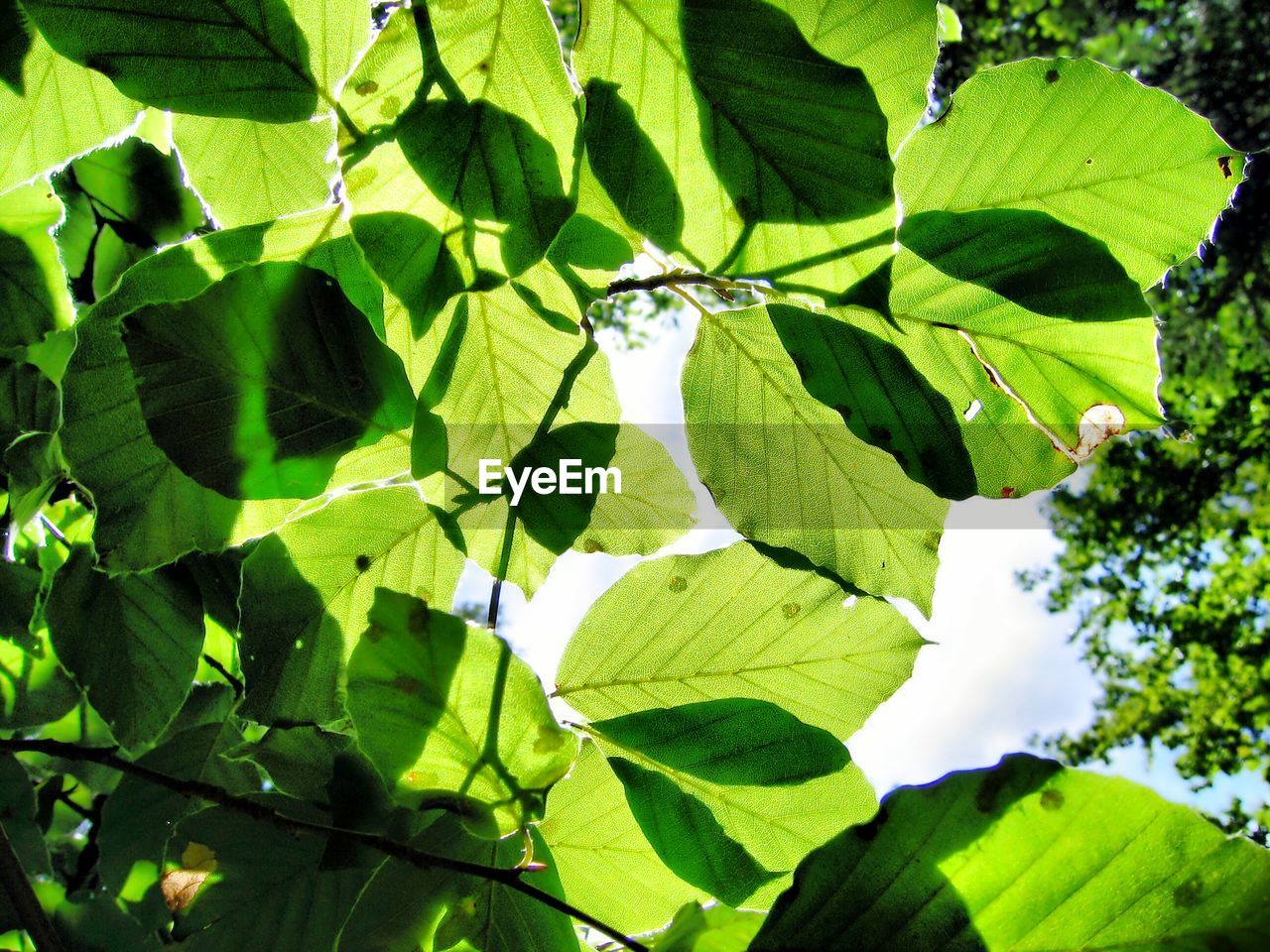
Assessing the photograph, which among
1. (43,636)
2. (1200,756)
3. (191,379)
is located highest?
(191,379)

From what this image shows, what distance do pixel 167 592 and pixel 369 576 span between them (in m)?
0.21

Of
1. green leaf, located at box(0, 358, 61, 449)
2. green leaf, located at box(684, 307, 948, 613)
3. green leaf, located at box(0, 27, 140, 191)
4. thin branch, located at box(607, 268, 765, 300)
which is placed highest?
green leaf, located at box(0, 27, 140, 191)

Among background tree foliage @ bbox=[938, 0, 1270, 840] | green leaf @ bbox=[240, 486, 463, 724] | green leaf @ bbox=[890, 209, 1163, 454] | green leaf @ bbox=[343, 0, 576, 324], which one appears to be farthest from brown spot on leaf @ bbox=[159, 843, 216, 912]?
background tree foliage @ bbox=[938, 0, 1270, 840]

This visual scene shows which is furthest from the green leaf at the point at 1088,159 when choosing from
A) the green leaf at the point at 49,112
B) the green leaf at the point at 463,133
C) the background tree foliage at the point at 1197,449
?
the background tree foliage at the point at 1197,449

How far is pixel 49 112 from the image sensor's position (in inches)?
17.6

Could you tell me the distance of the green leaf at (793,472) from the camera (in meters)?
0.45

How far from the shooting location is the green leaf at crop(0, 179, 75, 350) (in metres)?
0.62

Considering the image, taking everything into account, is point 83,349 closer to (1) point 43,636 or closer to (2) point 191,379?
(2) point 191,379

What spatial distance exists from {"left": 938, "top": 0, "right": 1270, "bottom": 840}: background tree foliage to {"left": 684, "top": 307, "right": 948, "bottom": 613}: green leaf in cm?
560

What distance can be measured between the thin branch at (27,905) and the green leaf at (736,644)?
292 millimetres

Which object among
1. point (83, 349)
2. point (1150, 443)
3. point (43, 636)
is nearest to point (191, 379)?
point (83, 349)

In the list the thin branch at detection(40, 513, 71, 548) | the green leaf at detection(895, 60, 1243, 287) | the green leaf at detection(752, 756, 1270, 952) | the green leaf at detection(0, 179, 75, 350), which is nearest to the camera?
the green leaf at detection(752, 756, 1270, 952)

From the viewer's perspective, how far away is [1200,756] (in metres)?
5.87

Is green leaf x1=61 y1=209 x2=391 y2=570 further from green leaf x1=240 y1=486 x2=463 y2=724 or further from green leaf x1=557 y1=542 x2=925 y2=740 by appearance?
green leaf x1=557 y1=542 x2=925 y2=740
